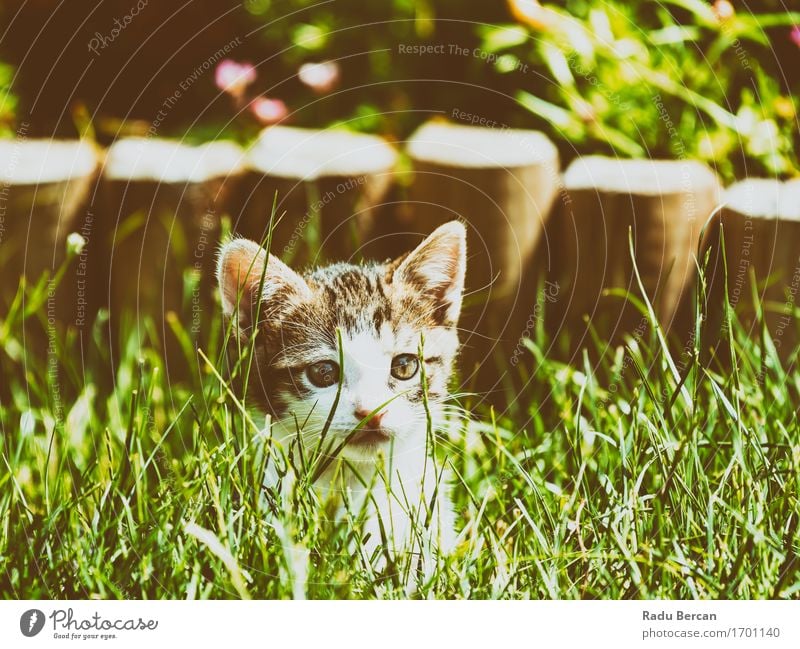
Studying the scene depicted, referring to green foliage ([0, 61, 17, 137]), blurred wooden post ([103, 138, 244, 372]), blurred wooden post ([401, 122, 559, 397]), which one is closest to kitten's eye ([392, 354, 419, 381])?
blurred wooden post ([401, 122, 559, 397])

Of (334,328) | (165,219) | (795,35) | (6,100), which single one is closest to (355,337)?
(334,328)

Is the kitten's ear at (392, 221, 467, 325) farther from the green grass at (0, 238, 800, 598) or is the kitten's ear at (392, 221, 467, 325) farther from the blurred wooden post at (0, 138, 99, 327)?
the blurred wooden post at (0, 138, 99, 327)

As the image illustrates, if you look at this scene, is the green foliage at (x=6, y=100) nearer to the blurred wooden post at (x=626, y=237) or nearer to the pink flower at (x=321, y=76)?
the pink flower at (x=321, y=76)

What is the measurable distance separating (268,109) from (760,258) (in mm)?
669

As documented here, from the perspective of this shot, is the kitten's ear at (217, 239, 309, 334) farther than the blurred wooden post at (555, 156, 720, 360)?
No

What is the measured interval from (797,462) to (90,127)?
3.06 ft

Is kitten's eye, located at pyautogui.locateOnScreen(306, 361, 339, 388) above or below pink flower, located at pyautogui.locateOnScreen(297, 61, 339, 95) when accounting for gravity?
below

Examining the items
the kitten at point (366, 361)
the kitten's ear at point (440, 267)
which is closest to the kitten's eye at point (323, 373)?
the kitten at point (366, 361)

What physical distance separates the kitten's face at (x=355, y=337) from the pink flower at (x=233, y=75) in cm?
32

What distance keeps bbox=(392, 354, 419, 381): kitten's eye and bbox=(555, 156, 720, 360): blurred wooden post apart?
293 millimetres

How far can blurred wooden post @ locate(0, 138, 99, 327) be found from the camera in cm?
99

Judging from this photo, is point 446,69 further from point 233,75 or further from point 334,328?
point 334,328

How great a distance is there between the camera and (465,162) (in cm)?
97

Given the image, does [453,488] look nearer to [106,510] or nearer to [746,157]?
[106,510]
